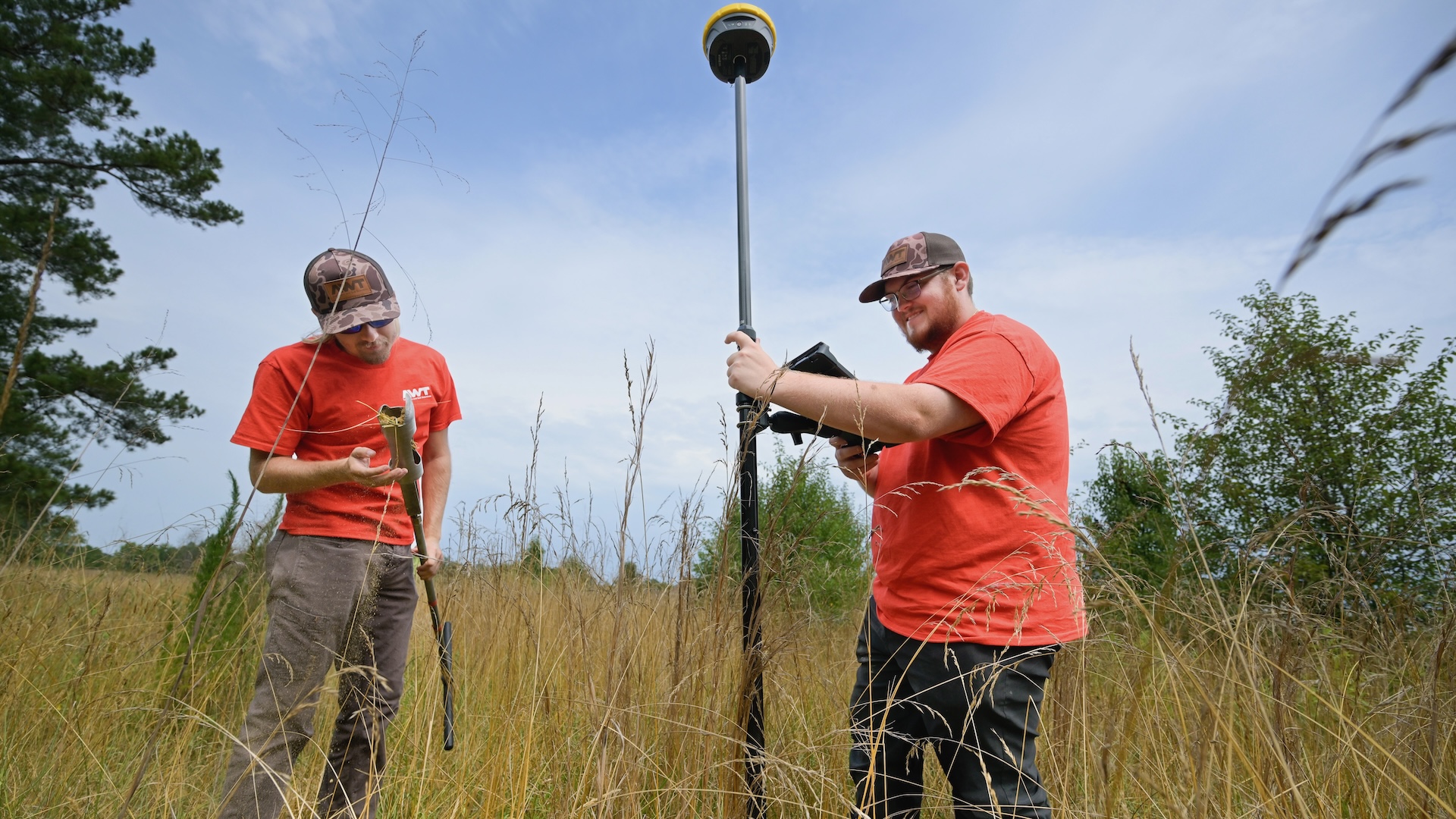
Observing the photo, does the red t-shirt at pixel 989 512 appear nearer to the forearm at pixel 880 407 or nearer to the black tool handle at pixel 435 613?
the forearm at pixel 880 407

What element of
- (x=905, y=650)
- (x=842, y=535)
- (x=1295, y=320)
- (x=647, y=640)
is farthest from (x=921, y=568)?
(x=1295, y=320)

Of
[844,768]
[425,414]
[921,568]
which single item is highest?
[425,414]

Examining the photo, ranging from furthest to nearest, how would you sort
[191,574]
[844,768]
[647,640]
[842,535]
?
[842,535] → [191,574] → [647,640] → [844,768]

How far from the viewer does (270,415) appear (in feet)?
7.20

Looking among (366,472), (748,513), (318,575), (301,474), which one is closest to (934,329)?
(748,513)

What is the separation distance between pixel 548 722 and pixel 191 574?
3.97 m

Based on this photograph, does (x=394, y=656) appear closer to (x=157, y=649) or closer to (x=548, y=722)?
(x=548, y=722)

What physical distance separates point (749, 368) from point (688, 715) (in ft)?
3.47

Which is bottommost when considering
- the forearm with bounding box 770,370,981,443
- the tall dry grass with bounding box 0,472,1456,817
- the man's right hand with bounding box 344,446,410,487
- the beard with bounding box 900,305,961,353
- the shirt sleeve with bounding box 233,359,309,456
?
the tall dry grass with bounding box 0,472,1456,817

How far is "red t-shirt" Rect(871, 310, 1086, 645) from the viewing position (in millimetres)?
1675

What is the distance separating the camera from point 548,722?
6.34 feet

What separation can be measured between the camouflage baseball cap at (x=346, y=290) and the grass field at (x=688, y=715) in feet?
3.36

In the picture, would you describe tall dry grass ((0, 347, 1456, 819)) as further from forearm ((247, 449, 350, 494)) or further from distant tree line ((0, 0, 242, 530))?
distant tree line ((0, 0, 242, 530))

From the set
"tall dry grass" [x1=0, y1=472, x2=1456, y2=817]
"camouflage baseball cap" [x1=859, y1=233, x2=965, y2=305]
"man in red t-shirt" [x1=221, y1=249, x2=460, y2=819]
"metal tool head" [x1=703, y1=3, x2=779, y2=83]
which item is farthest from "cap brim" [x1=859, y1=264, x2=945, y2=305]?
"man in red t-shirt" [x1=221, y1=249, x2=460, y2=819]
